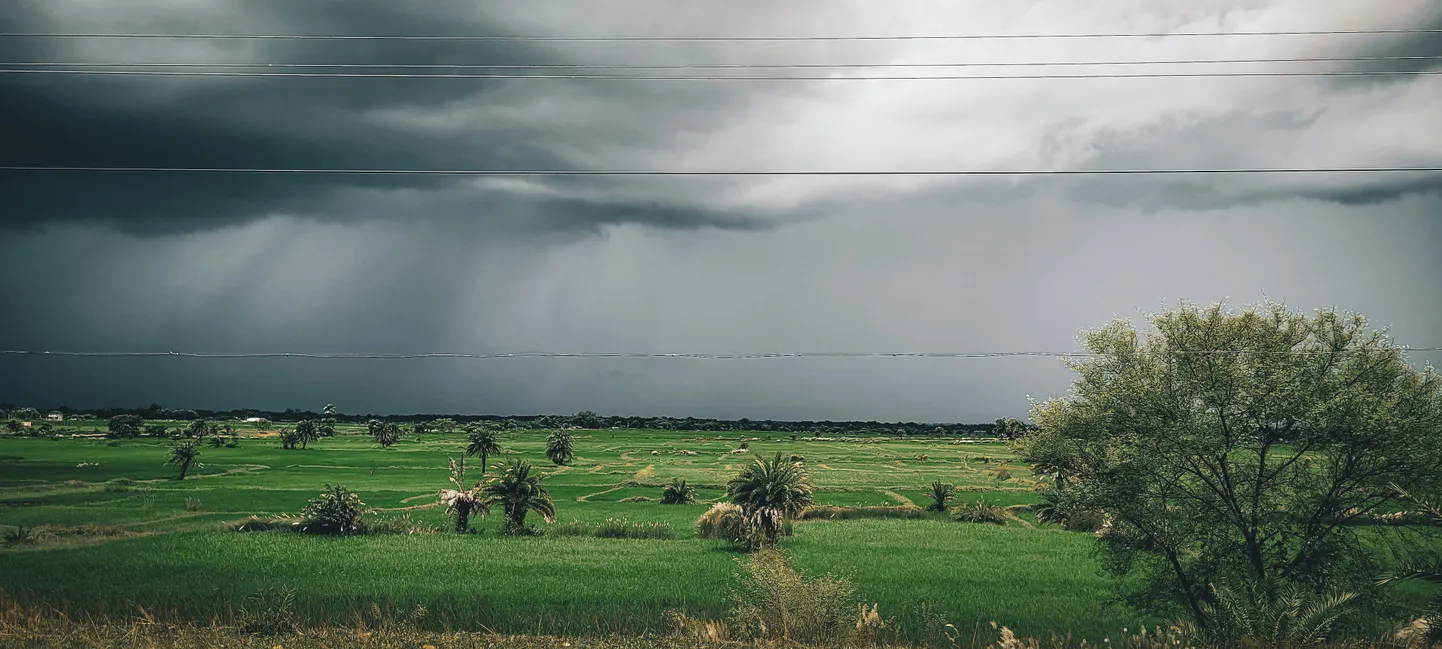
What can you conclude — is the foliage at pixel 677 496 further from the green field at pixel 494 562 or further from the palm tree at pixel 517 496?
the palm tree at pixel 517 496

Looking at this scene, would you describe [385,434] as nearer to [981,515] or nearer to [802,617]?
[981,515]

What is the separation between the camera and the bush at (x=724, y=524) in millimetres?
44956

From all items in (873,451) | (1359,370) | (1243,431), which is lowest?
(873,451)

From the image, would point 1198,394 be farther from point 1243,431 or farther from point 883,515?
point 883,515

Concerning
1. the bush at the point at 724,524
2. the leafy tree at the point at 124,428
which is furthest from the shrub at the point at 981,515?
the leafy tree at the point at 124,428

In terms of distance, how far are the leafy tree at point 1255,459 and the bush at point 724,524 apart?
24951 mm

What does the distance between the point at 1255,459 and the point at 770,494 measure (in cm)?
2597

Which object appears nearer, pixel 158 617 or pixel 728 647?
pixel 728 647

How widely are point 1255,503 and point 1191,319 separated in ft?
20.2

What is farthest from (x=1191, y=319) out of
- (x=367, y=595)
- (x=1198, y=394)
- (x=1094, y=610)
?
(x=367, y=595)

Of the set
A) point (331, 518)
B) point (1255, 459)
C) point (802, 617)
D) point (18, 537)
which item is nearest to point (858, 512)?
point (331, 518)

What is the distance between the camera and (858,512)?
206ft

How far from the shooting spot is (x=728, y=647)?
15.1 meters

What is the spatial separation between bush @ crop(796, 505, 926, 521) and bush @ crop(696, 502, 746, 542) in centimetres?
1472
